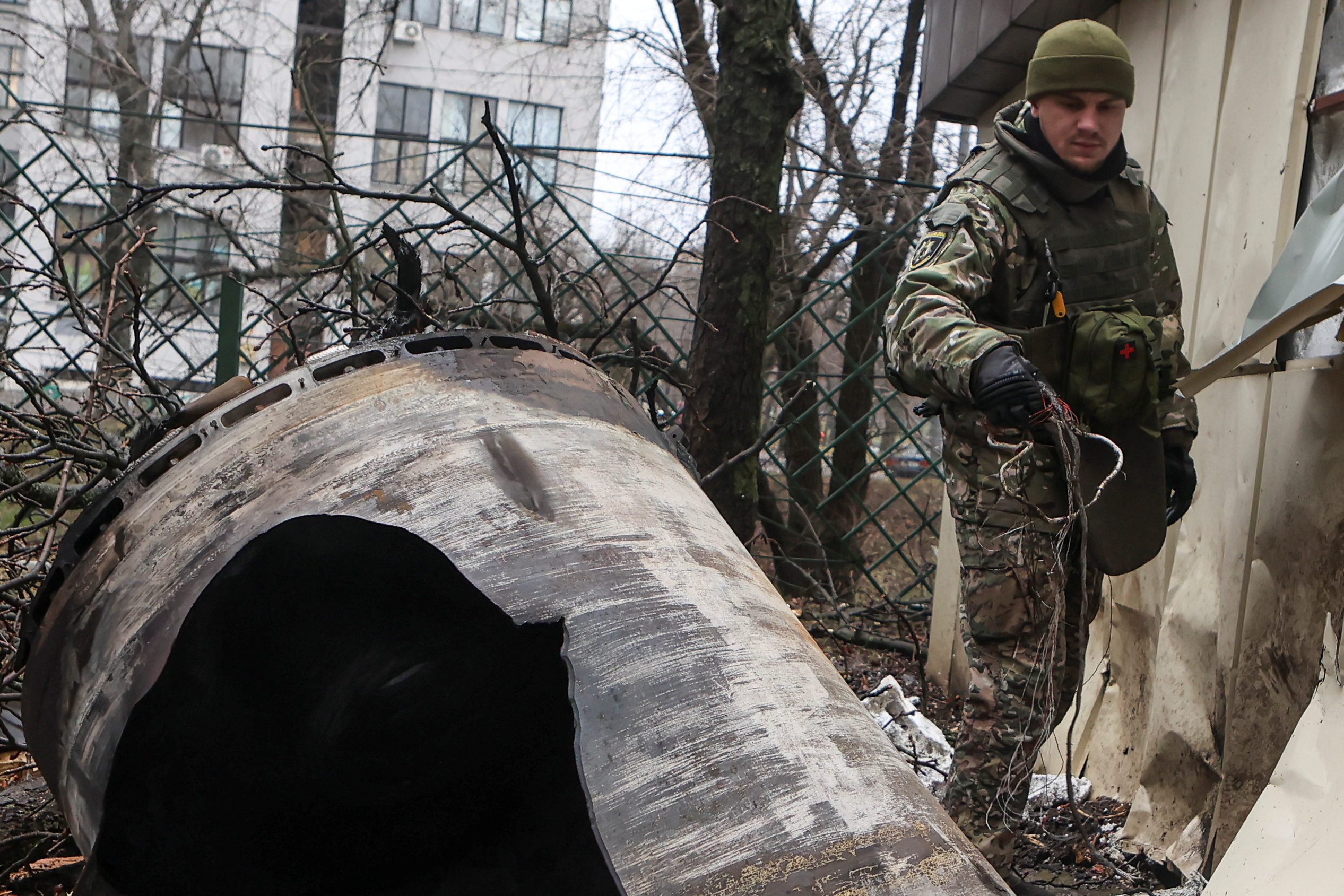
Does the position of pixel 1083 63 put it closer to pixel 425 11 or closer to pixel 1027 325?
pixel 1027 325

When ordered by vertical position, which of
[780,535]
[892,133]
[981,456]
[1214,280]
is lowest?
[780,535]

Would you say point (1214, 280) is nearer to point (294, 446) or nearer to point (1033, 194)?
point (1033, 194)

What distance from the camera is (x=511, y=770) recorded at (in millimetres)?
1564

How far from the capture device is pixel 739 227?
13.7ft

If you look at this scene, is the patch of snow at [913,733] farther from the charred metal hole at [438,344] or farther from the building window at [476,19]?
the building window at [476,19]

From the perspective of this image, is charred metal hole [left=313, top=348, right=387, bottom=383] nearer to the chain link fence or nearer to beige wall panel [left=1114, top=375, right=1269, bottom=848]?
the chain link fence

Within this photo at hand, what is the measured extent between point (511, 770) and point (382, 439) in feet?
1.77

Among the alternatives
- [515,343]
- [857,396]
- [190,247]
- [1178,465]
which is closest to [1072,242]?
[1178,465]

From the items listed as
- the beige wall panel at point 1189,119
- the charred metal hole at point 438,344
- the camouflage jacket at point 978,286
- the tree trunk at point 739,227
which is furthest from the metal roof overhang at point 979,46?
the charred metal hole at point 438,344

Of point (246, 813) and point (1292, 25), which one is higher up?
point (1292, 25)

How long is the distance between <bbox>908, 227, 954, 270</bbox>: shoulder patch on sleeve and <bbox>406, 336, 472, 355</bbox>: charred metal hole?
109 cm

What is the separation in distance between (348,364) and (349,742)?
1.73ft

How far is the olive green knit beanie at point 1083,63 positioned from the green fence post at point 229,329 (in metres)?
4.26

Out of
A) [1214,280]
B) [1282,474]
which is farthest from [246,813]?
[1214,280]
